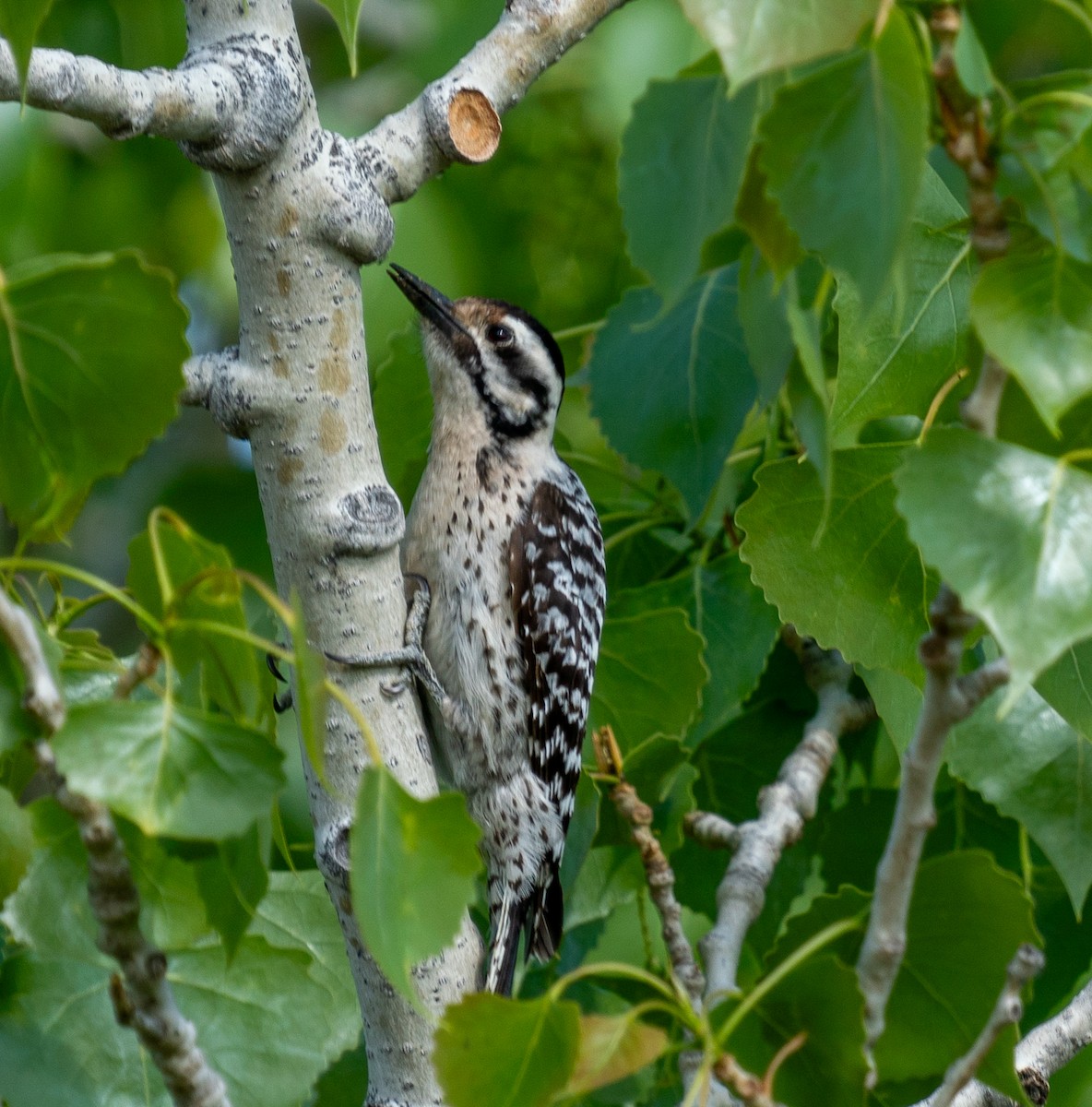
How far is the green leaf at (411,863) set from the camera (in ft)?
4.84

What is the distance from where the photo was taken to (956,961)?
6.08 ft

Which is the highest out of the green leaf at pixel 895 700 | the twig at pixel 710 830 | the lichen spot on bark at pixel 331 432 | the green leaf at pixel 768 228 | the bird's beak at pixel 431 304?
the green leaf at pixel 768 228

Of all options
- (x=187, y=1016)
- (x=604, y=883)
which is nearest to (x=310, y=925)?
(x=187, y=1016)

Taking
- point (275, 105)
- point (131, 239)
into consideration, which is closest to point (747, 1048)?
point (275, 105)

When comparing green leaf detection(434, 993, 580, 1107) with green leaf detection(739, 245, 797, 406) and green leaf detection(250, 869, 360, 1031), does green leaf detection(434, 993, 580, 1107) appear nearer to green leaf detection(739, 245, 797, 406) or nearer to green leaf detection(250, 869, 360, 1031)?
green leaf detection(739, 245, 797, 406)

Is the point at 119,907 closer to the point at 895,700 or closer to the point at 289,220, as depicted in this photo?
the point at 289,220

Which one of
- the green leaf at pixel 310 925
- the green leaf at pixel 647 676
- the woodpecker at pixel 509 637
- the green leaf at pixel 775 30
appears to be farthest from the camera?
the woodpecker at pixel 509 637

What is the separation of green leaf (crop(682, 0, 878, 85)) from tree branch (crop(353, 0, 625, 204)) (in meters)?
0.99

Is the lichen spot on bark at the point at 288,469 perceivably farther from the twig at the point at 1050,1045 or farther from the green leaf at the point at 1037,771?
the twig at the point at 1050,1045

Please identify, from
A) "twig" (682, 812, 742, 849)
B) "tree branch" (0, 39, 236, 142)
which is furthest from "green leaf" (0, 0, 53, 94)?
"twig" (682, 812, 742, 849)

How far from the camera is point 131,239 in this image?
235 inches

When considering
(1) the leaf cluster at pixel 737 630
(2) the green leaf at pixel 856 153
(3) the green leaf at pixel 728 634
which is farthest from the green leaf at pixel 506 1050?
(3) the green leaf at pixel 728 634

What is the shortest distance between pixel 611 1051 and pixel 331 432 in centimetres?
102

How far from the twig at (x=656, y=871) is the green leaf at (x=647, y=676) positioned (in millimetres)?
277
